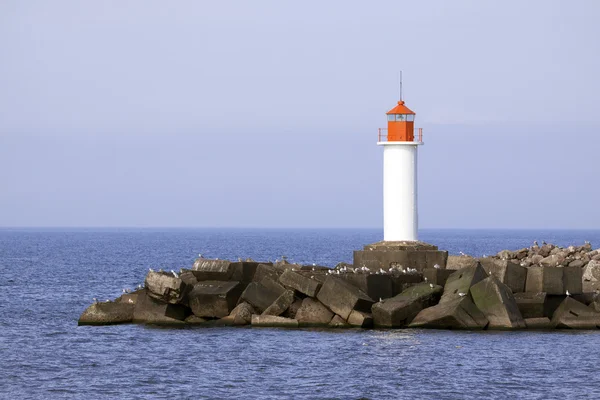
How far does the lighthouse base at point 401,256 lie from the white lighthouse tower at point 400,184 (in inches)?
16.0

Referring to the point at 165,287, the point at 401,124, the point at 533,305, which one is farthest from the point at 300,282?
the point at 401,124

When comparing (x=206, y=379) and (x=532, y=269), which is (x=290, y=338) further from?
(x=532, y=269)

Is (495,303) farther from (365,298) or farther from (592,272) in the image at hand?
(592,272)

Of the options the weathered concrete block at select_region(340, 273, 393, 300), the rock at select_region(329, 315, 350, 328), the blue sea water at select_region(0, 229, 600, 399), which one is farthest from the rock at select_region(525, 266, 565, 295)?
the rock at select_region(329, 315, 350, 328)

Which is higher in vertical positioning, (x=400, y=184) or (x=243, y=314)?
(x=400, y=184)

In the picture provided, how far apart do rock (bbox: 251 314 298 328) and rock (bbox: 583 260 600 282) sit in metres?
9.20

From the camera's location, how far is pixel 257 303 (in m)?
26.7

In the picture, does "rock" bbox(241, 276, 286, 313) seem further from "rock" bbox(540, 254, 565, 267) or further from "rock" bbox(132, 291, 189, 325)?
"rock" bbox(540, 254, 565, 267)

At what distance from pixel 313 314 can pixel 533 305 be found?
5.67 m

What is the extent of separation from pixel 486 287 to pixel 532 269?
2.43 metres

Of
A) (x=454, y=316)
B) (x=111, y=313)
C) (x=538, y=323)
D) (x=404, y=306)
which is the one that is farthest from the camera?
(x=111, y=313)

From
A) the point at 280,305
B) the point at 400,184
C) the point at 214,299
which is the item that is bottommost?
the point at 280,305

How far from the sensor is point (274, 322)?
1032 inches

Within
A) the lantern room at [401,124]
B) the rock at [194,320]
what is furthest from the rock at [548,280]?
the rock at [194,320]
